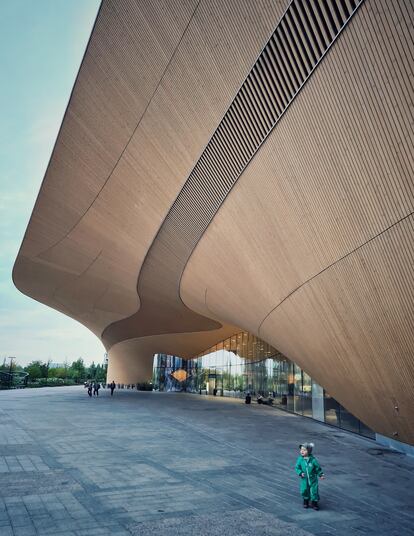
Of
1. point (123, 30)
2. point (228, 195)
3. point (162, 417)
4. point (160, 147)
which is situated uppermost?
point (123, 30)

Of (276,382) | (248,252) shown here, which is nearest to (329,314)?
(248,252)

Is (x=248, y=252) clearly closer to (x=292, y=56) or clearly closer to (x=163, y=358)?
(x=292, y=56)

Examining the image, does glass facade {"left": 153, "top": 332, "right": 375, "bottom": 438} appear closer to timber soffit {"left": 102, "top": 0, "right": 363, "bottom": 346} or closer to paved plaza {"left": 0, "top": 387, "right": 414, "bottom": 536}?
paved plaza {"left": 0, "top": 387, "right": 414, "bottom": 536}

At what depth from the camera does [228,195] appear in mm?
10320

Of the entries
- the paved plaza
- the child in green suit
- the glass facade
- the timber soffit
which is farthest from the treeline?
the child in green suit

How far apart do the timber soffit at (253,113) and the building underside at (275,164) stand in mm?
33

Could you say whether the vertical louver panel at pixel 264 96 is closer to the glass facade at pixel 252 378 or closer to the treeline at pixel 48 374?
the glass facade at pixel 252 378

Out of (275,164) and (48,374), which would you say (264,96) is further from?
(48,374)

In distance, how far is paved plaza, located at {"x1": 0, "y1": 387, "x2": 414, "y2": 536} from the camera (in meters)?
4.94

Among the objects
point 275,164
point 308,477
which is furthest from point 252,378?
point 308,477

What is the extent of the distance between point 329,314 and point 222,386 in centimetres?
2794

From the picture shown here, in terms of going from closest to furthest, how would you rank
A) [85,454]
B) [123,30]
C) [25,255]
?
1. [123,30]
2. [85,454]
3. [25,255]

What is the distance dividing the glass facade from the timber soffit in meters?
8.17

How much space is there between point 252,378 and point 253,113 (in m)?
24.5
